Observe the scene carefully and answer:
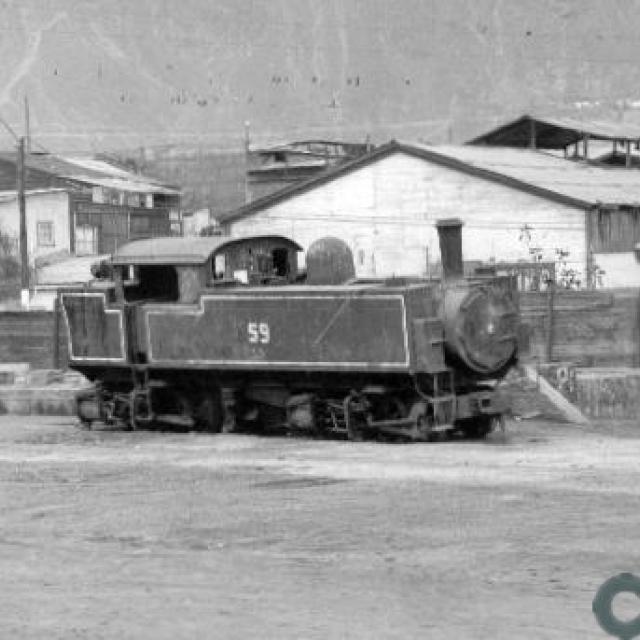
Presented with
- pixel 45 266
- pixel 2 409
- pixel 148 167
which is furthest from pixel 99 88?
pixel 2 409

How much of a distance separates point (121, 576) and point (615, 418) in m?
17.1

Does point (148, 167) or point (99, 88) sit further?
point (99, 88)

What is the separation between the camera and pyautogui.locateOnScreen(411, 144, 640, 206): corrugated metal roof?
4953 centimetres

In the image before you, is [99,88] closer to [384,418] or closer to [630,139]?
[630,139]

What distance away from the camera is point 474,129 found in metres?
162

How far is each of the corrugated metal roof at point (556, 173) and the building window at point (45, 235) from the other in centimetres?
1551

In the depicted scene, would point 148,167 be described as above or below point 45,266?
above

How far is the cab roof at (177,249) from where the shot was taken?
2548 cm

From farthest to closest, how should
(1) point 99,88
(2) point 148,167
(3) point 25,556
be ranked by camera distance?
(1) point 99,88 < (2) point 148,167 < (3) point 25,556

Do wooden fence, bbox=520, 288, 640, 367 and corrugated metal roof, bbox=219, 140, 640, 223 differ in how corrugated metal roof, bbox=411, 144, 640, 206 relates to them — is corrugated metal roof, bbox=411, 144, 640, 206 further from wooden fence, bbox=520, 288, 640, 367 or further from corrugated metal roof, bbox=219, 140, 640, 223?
wooden fence, bbox=520, 288, 640, 367

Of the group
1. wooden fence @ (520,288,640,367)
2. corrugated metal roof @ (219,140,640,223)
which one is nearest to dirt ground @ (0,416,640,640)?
wooden fence @ (520,288,640,367)

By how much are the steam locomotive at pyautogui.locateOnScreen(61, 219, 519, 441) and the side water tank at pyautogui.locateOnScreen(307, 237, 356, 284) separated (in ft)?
0.07
